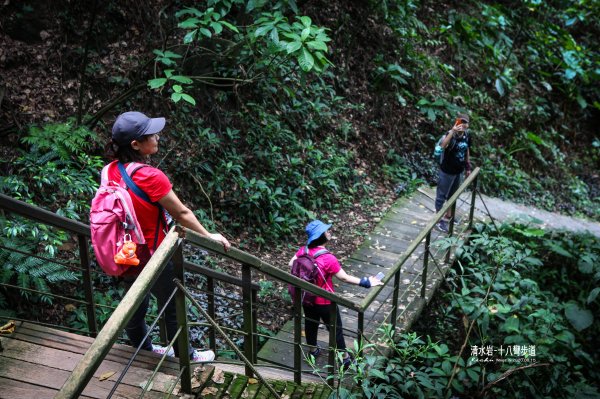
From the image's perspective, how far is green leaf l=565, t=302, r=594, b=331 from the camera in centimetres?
662

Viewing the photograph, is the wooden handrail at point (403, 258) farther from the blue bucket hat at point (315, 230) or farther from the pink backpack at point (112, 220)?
the pink backpack at point (112, 220)

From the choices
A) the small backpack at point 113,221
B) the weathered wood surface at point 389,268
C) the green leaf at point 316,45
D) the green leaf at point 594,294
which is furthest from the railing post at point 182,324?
the green leaf at point 594,294

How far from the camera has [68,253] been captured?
18.0 feet

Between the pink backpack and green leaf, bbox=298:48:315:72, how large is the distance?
265 cm

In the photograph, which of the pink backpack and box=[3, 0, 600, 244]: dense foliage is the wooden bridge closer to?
the pink backpack

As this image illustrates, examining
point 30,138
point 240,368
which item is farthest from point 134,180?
point 30,138

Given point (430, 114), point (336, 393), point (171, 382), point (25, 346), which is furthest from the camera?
point (430, 114)

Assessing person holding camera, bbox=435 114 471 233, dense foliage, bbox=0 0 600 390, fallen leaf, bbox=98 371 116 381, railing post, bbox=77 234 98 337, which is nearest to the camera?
fallen leaf, bbox=98 371 116 381

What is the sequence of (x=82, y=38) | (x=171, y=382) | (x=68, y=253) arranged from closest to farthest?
(x=171, y=382) → (x=68, y=253) → (x=82, y=38)

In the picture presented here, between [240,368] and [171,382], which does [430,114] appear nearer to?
[240,368]

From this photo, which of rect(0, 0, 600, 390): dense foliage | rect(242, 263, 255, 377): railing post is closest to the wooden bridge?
rect(242, 263, 255, 377): railing post

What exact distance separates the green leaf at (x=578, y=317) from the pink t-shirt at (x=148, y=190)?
18.9 ft

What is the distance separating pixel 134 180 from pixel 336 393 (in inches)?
78.3

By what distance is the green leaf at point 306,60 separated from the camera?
5.30 meters
